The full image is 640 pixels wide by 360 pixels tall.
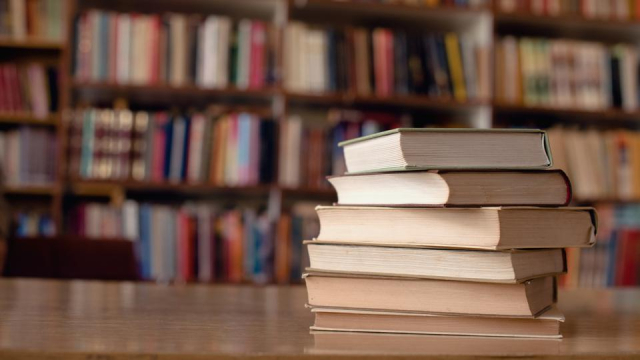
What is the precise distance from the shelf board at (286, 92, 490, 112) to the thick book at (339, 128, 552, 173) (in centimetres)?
222

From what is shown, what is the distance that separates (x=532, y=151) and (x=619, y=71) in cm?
269

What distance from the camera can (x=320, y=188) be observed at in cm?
289

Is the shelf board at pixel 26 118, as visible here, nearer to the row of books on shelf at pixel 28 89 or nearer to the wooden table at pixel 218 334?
the row of books on shelf at pixel 28 89

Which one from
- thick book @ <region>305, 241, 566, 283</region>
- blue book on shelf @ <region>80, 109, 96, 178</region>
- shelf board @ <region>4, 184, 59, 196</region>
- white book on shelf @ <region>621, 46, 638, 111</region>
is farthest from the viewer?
white book on shelf @ <region>621, 46, 638, 111</region>

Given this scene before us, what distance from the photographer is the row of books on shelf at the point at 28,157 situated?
2939 mm

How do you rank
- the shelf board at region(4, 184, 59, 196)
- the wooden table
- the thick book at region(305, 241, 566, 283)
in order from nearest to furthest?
the wooden table, the thick book at region(305, 241, 566, 283), the shelf board at region(4, 184, 59, 196)

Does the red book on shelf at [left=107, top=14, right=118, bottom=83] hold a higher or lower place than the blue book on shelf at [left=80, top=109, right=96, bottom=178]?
higher

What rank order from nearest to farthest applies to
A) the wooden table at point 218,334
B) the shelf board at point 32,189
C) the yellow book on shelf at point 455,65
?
the wooden table at point 218,334, the shelf board at point 32,189, the yellow book on shelf at point 455,65

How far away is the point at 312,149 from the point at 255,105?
39 cm

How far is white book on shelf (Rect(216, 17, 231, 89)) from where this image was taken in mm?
2859

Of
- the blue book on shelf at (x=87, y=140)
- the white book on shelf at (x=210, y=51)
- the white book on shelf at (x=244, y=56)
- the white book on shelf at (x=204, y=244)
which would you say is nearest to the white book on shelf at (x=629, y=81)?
the white book on shelf at (x=244, y=56)

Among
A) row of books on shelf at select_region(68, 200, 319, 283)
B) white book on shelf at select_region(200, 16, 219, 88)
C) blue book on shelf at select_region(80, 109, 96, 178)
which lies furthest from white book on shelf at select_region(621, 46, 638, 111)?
blue book on shelf at select_region(80, 109, 96, 178)

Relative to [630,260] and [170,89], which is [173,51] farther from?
[630,260]

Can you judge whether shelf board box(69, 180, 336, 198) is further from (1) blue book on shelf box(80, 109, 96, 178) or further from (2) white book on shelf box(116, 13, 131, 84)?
(2) white book on shelf box(116, 13, 131, 84)
